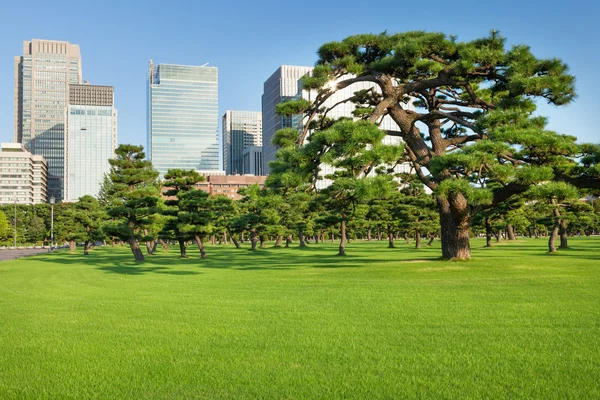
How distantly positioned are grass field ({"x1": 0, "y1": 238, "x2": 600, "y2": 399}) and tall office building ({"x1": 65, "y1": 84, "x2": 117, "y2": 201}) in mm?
158014

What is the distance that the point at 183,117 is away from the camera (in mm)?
170000

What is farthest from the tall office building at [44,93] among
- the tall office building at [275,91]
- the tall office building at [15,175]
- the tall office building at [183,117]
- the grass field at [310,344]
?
the grass field at [310,344]

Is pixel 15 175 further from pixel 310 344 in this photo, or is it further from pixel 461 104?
pixel 310 344

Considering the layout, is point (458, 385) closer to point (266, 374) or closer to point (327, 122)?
point (266, 374)

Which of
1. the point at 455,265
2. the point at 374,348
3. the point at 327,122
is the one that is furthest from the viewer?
the point at 327,122

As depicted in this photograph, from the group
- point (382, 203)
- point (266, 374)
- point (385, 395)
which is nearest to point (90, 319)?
point (266, 374)

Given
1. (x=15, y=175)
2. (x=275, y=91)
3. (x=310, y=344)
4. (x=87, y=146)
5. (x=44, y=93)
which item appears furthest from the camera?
(x=44, y=93)

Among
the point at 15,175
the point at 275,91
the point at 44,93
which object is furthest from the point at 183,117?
the point at 44,93

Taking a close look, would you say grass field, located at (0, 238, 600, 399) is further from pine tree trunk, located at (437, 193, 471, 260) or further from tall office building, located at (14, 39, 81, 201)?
tall office building, located at (14, 39, 81, 201)

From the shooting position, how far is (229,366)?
15.4 feet

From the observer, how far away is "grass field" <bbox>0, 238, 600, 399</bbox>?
161 inches

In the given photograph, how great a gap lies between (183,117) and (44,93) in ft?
218

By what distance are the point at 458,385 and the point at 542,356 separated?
1358mm

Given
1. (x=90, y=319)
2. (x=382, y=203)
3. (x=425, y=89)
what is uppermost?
(x=425, y=89)
